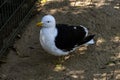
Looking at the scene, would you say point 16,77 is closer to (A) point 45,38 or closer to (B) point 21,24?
(A) point 45,38

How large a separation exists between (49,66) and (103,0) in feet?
7.23

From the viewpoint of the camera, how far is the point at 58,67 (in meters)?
5.16

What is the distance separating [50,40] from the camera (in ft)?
16.4

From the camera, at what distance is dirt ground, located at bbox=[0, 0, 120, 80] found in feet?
16.5

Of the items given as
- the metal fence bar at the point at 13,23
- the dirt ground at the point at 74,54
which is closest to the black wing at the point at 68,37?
the dirt ground at the point at 74,54

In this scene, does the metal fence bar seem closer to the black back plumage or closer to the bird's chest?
the bird's chest

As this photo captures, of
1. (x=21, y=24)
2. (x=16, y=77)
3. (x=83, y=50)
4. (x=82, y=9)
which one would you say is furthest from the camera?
(x=82, y=9)

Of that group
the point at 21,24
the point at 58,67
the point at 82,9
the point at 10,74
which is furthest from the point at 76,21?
the point at 10,74

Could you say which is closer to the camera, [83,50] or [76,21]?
[83,50]

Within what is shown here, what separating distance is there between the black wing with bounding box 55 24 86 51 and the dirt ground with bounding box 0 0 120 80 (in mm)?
263

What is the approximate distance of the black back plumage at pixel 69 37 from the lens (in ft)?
16.6

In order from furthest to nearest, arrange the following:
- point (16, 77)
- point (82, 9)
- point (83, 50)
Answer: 1. point (82, 9)
2. point (83, 50)
3. point (16, 77)

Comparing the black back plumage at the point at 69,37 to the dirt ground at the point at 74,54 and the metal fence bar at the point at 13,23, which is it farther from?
the metal fence bar at the point at 13,23

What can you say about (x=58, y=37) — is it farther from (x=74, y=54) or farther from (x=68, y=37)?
(x=74, y=54)
